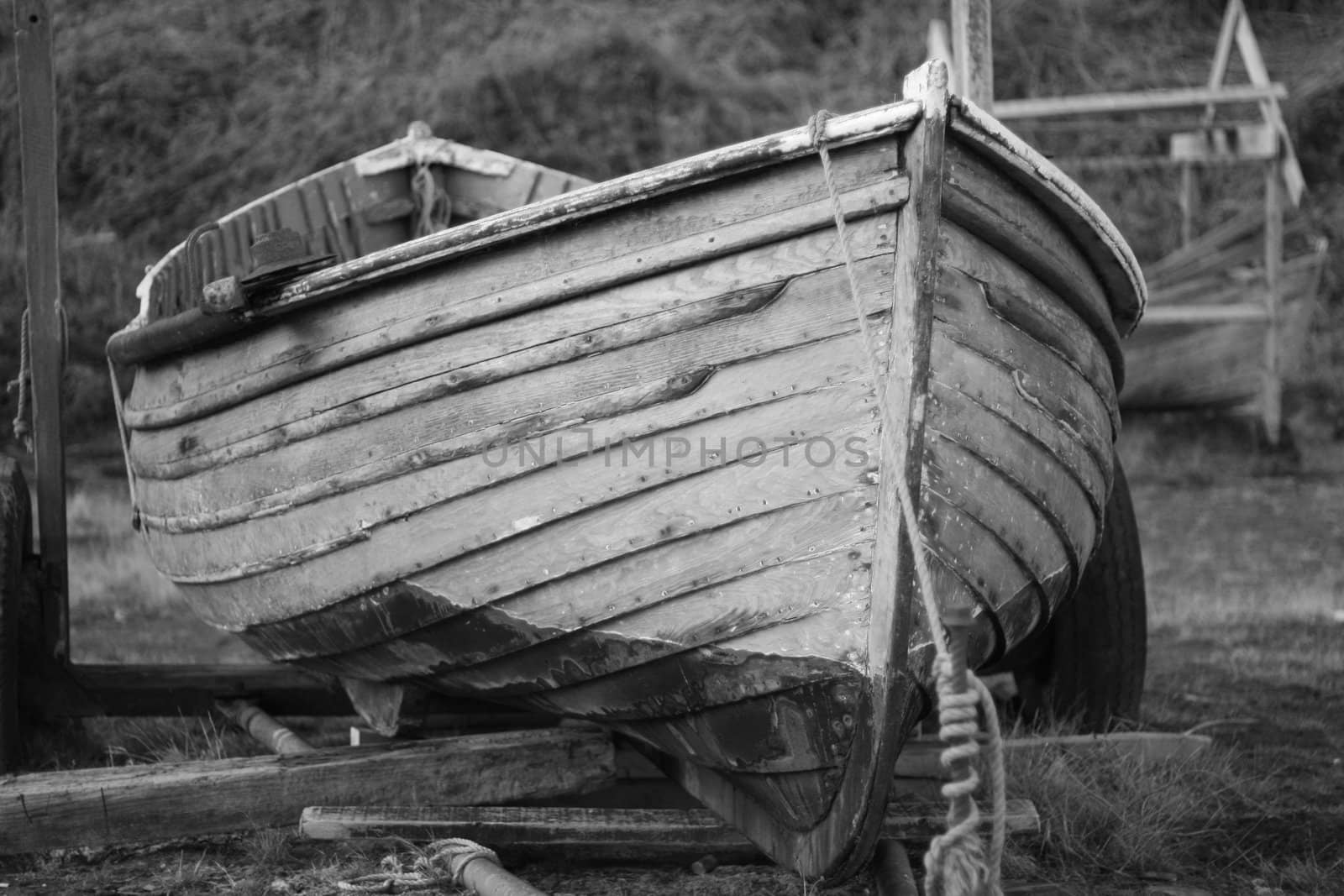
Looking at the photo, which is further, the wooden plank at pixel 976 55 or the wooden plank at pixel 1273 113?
the wooden plank at pixel 1273 113

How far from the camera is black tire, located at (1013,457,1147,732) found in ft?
11.8

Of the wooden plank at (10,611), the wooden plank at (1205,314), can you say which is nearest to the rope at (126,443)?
the wooden plank at (10,611)

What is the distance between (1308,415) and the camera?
10.8 metres

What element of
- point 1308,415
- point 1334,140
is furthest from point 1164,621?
point 1334,140

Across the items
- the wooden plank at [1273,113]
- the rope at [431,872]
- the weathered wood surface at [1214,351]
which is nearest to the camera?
the rope at [431,872]

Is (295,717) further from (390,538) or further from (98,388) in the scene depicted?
(98,388)

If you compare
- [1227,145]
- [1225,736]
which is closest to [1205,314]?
[1227,145]

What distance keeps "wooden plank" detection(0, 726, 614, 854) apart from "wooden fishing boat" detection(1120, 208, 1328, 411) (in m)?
7.34

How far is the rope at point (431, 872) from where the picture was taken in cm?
266

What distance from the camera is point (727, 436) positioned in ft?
7.97

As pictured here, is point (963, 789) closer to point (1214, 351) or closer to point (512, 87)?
point (1214, 351)

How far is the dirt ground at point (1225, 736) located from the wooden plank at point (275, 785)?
4.2 inches

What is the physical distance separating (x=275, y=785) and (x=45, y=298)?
5.32 ft

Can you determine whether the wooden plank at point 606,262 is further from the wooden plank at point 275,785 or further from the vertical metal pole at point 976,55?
the vertical metal pole at point 976,55
